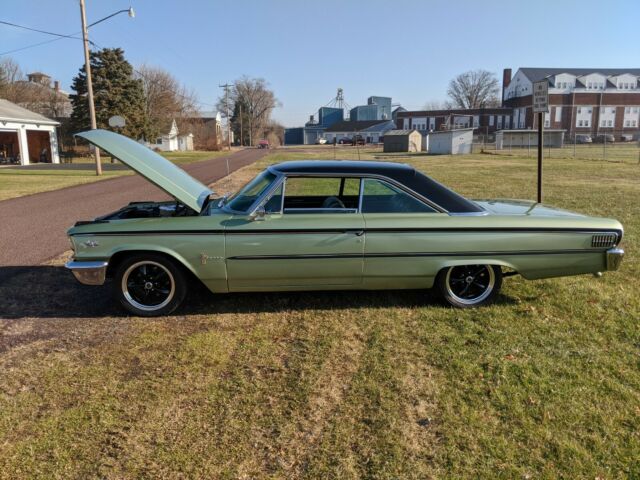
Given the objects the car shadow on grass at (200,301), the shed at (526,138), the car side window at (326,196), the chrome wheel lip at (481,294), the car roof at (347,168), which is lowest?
the car shadow on grass at (200,301)

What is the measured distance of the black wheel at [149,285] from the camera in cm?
432

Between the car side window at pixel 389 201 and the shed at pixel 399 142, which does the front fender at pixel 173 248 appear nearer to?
the car side window at pixel 389 201

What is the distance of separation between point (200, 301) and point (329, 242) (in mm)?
1587

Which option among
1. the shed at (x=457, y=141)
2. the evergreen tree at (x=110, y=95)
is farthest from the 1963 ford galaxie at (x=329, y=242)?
the shed at (x=457, y=141)

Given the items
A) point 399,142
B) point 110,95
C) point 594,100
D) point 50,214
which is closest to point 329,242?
point 50,214

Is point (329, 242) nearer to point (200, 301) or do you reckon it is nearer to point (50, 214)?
Result: point (200, 301)

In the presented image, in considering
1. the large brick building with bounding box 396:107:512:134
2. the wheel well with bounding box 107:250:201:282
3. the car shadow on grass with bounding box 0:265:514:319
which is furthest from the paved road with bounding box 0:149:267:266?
the large brick building with bounding box 396:107:512:134

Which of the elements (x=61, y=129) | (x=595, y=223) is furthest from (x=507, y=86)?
(x=595, y=223)

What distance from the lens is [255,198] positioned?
441 centimetres

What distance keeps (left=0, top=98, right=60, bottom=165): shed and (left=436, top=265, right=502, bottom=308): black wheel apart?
32.7 metres

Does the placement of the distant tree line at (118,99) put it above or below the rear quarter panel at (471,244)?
above

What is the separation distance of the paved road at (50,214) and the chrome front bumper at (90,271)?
2730 millimetres

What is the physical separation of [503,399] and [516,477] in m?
0.73

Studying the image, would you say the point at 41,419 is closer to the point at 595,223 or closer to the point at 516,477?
the point at 516,477
